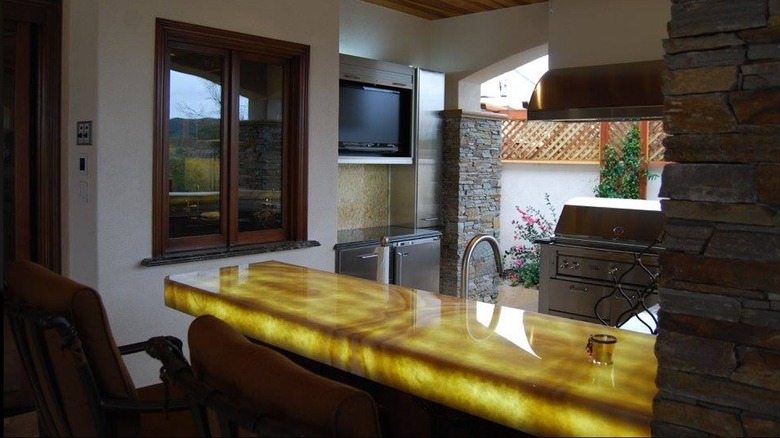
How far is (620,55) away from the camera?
15.2 ft

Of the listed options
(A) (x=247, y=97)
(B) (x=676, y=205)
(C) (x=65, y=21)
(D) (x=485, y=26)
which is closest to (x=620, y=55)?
(D) (x=485, y=26)

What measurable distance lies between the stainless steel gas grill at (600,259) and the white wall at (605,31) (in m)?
1.04

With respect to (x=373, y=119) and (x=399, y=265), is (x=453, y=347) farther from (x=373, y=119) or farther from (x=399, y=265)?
(x=373, y=119)

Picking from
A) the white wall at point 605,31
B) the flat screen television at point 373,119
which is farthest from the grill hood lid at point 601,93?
the flat screen television at point 373,119

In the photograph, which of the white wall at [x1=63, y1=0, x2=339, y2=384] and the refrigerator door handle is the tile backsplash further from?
the white wall at [x1=63, y1=0, x2=339, y2=384]

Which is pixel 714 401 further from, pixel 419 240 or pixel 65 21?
pixel 419 240

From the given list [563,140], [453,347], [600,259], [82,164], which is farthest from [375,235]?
[453,347]

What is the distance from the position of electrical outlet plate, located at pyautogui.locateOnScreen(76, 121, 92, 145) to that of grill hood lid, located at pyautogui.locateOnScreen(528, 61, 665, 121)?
2.78 meters

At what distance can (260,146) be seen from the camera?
4.43 m

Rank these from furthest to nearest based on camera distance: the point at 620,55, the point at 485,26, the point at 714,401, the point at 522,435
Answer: the point at 485,26 → the point at 620,55 → the point at 522,435 → the point at 714,401

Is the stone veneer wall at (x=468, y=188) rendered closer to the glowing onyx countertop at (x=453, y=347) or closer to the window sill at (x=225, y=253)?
the window sill at (x=225, y=253)

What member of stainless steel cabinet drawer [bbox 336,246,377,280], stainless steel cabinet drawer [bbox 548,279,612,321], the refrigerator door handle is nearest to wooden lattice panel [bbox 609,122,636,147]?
stainless steel cabinet drawer [bbox 548,279,612,321]

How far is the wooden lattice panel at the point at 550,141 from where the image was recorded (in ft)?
25.3

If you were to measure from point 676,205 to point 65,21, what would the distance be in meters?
3.49
